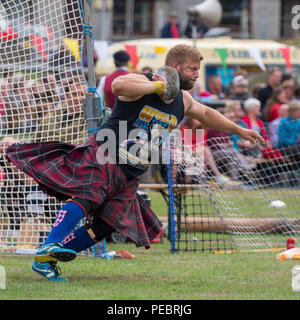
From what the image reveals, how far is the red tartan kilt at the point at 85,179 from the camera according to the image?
14.5 feet

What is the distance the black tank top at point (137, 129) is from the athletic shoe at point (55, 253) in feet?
2.06

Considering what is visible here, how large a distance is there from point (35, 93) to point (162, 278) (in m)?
2.01

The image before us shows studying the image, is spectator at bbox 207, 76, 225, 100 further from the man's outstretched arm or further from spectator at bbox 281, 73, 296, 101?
the man's outstretched arm

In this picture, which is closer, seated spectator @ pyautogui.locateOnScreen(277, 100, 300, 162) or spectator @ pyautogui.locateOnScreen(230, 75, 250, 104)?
seated spectator @ pyautogui.locateOnScreen(277, 100, 300, 162)

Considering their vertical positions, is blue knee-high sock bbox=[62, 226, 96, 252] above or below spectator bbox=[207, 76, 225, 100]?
above

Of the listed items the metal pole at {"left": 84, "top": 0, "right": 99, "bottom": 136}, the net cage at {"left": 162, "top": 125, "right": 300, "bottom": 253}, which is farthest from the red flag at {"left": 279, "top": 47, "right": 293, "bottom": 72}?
the metal pole at {"left": 84, "top": 0, "right": 99, "bottom": 136}

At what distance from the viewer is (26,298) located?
13.2ft

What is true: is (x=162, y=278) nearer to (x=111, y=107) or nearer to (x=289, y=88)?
(x=111, y=107)

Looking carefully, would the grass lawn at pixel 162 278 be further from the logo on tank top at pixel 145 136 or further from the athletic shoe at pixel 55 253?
the logo on tank top at pixel 145 136

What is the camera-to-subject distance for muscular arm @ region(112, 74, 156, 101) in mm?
4086

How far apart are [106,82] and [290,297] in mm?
4954

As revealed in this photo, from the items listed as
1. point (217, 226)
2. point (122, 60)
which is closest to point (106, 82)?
point (122, 60)

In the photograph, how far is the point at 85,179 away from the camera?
442 cm

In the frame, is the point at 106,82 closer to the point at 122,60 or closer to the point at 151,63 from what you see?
the point at 122,60
